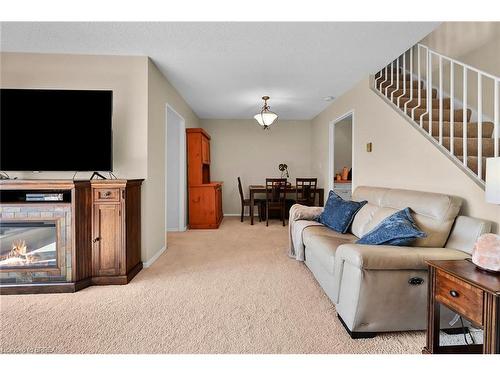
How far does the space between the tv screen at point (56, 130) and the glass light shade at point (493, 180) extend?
119 inches

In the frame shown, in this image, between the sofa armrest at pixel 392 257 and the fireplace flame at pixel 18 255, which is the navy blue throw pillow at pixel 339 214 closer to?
the sofa armrest at pixel 392 257

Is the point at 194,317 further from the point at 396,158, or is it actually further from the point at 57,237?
the point at 396,158

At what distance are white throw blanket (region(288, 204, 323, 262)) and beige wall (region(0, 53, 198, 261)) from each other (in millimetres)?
1740

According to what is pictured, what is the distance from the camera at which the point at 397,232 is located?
1.88 meters

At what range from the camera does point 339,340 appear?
1.67 metres

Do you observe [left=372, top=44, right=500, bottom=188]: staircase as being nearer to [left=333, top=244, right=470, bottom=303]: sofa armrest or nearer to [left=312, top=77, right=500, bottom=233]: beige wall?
[left=312, top=77, right=500, bottom=233]: beige wall

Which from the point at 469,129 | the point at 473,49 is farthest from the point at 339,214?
the point at 473,49

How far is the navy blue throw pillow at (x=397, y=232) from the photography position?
6.05 ft

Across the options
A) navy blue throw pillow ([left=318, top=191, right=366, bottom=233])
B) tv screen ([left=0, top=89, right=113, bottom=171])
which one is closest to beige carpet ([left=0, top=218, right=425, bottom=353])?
navy blue throw pillow ([left=318, top=191, right=366, bottom=233])

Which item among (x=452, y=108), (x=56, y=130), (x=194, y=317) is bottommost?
(x=194, y=317)

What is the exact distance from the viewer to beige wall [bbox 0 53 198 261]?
9.28 feet

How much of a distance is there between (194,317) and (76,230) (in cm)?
139
